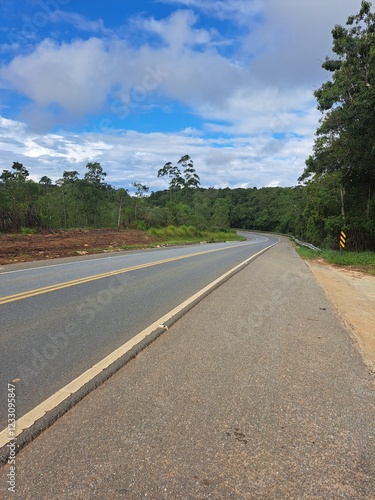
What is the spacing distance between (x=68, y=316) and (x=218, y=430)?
3734mm

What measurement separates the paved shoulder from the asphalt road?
62 cm

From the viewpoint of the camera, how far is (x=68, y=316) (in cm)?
562

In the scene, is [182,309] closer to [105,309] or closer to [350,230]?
[105,309]

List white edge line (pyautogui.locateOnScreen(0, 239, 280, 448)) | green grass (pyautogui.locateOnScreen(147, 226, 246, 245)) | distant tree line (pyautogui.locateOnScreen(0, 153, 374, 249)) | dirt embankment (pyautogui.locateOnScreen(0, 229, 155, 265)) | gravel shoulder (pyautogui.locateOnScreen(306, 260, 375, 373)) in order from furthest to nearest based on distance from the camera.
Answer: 1. green grass (pyautogui.locateOnScreen(147, 226, 246, 245))
2. distant tree line (pyautogui.locateOnScreen(0, 153, 374, 249))
3. dirt embankment (pyautogui.locateOnScreen(0, 229, 155, 265))
4. gravel shoulder (pyautogui.locateOnScreen(306, 260, 375, 373))
5. white edge line (pyautogui.locateOnScreen(0, 239, 280, 448))

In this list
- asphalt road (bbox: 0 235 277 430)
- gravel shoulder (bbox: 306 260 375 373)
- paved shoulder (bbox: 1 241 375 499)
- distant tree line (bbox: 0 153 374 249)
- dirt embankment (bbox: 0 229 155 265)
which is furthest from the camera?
distant tree line (bbox: 0 153 374 249)

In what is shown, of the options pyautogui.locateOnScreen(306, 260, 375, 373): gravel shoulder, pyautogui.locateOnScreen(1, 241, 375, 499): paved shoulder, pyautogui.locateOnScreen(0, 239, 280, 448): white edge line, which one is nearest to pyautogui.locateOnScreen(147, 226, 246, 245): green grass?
pyautogui.locateOnScreen(306, 260, 375, 373): gravel shoulder

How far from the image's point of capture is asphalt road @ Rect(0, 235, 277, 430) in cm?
357

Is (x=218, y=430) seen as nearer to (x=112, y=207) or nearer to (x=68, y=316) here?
(x=68, y=316)

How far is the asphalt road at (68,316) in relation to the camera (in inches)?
141

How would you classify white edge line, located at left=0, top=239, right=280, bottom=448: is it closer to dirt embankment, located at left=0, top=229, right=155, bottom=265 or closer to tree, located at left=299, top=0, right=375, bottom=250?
dirt embankment, located at left=0, top=229, right=155, bottom=265

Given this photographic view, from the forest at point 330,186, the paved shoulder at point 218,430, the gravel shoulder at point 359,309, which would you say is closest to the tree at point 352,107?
the forest at point 330,186

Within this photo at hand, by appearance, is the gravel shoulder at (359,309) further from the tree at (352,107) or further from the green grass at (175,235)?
the green grass at (175,235)

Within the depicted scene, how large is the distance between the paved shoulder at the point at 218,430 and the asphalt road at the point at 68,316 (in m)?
0.62

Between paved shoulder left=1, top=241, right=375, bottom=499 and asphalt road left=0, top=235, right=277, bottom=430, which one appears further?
asphalt road left=0, top=235, right=277, bottom=430
